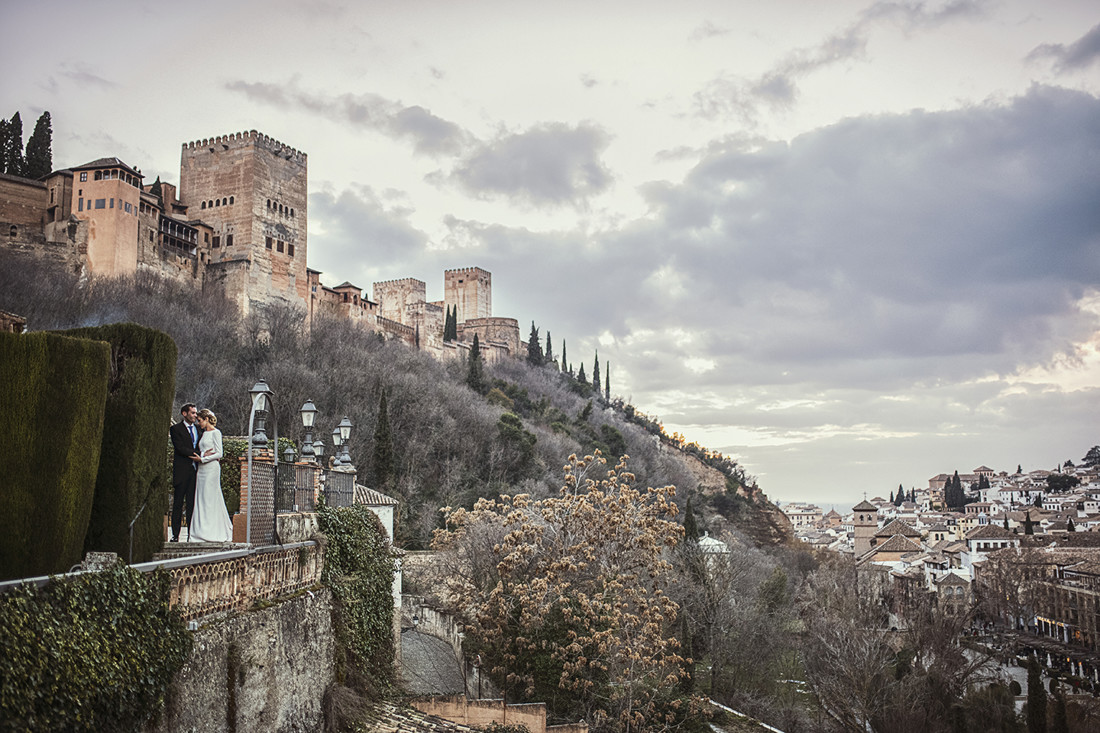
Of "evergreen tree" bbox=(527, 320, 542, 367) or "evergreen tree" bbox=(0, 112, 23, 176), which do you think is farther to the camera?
"evergreen tree" bbox=(527, 320, 542, 367)

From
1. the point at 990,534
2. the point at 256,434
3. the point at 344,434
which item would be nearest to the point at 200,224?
the point at 344,434

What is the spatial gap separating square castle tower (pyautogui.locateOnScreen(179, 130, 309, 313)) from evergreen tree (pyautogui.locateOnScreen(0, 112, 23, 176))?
9059 mm

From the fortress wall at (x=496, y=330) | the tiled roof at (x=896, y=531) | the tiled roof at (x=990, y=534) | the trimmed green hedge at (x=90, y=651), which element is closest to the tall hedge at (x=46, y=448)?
the trimmed green hedge at (x=90, y=651)

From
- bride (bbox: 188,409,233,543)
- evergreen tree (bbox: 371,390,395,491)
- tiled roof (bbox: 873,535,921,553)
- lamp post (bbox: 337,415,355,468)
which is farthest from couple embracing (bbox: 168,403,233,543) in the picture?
tiled roof (bbox: 873,535,921,553)

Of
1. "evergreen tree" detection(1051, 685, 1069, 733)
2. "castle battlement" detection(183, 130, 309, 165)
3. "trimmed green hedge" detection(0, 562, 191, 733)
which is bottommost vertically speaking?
"evergreen tree" detection(1051, 685, 1069, 733)

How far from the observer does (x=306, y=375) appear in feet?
113

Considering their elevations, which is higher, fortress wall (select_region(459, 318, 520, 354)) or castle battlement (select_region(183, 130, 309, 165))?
castle battlement (select_region(183, 130, 309, 165))

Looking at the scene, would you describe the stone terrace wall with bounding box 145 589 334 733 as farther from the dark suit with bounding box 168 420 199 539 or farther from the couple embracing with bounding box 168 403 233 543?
the dark suit with bounding box 168 420 199 539

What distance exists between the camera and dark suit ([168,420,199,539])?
8383mm

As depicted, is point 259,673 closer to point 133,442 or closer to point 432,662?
point 133,442

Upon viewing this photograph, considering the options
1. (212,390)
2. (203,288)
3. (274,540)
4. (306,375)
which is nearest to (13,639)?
(274,540)

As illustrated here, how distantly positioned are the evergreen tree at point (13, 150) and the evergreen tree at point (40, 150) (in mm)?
303

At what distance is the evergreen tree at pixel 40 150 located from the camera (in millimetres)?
35844

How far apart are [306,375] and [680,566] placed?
17043 millimetres
